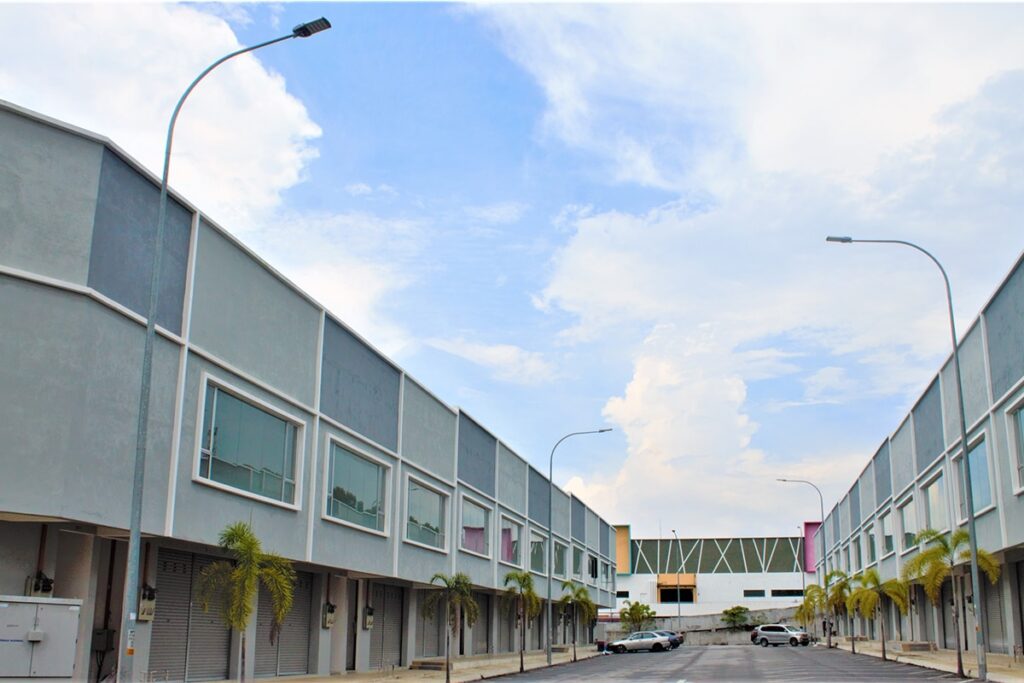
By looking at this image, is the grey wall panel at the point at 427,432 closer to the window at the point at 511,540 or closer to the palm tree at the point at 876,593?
the window at the point at 511,540

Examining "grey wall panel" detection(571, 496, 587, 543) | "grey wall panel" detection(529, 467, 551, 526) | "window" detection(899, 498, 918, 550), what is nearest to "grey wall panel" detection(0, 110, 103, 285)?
"window" detection(899, 498, 918, 550)

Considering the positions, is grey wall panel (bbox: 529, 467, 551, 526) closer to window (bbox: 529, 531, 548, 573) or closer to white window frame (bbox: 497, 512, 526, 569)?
window (bbox: 529, 531, 548, 573)

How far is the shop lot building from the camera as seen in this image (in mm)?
18375

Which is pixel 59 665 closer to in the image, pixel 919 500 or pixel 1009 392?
pixel 1009 392

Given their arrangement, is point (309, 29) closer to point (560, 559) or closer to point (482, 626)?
point (482, 626)

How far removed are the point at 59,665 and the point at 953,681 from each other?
2277 centimetres

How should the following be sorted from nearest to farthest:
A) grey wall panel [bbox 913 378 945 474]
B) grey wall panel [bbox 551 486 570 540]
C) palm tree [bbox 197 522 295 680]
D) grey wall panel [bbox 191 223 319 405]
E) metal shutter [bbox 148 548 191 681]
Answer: palm tree [bbox 197 522 295 680] < metal shutter [bbox 148 548 191 681] < grey wall panel [bbox 191 223 319 405] < grey wall panel [bbox 913 378 945 474] < grey wall panel [bbox 551 486 570 540]

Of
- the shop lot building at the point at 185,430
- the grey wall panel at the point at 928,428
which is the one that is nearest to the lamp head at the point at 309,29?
the shop lot building at the point at 185,430

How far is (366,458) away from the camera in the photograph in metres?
32.8

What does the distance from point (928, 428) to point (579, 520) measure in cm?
3455

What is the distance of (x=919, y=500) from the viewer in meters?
45.5

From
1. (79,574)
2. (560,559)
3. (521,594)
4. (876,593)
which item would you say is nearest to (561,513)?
(560,559)

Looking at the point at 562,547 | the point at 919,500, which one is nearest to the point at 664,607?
the point at 562,547

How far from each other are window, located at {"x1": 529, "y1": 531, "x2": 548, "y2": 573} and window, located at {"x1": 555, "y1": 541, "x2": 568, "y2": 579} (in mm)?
4604
